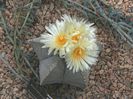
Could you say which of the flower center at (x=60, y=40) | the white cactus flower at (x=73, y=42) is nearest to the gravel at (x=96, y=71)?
the white cactus flower at (x=73, y=42)

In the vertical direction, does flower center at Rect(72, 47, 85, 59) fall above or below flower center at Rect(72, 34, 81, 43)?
below

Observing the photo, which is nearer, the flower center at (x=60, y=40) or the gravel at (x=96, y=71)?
the flower center at (x=60, y=40)

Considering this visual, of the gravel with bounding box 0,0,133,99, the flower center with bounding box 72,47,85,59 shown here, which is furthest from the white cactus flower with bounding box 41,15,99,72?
the gravel with bounding box 0,0,133,99

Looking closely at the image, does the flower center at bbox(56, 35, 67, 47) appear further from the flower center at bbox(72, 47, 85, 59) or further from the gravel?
the gravel

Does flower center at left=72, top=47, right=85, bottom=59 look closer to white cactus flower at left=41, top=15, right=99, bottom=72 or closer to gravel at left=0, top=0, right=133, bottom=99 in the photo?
white cactus flower at left=41, top=15, right=99, bottom=72

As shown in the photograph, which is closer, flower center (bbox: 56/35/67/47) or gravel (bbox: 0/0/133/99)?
flower center (bbox: 56/35/67/47)

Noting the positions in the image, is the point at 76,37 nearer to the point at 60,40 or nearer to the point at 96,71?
the point at 60,40

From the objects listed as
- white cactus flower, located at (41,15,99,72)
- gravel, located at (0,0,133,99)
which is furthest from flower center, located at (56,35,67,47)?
gravel, located at (0,0,133,99)

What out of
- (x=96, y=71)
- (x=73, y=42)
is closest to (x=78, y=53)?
(x=73, y=42)

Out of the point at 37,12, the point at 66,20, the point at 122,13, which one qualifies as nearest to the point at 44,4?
the point at 37,12

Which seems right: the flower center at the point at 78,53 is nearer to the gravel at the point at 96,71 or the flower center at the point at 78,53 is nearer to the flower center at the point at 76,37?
the flower center at the point at 76,37

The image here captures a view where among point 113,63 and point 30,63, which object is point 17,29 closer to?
point 30,63
